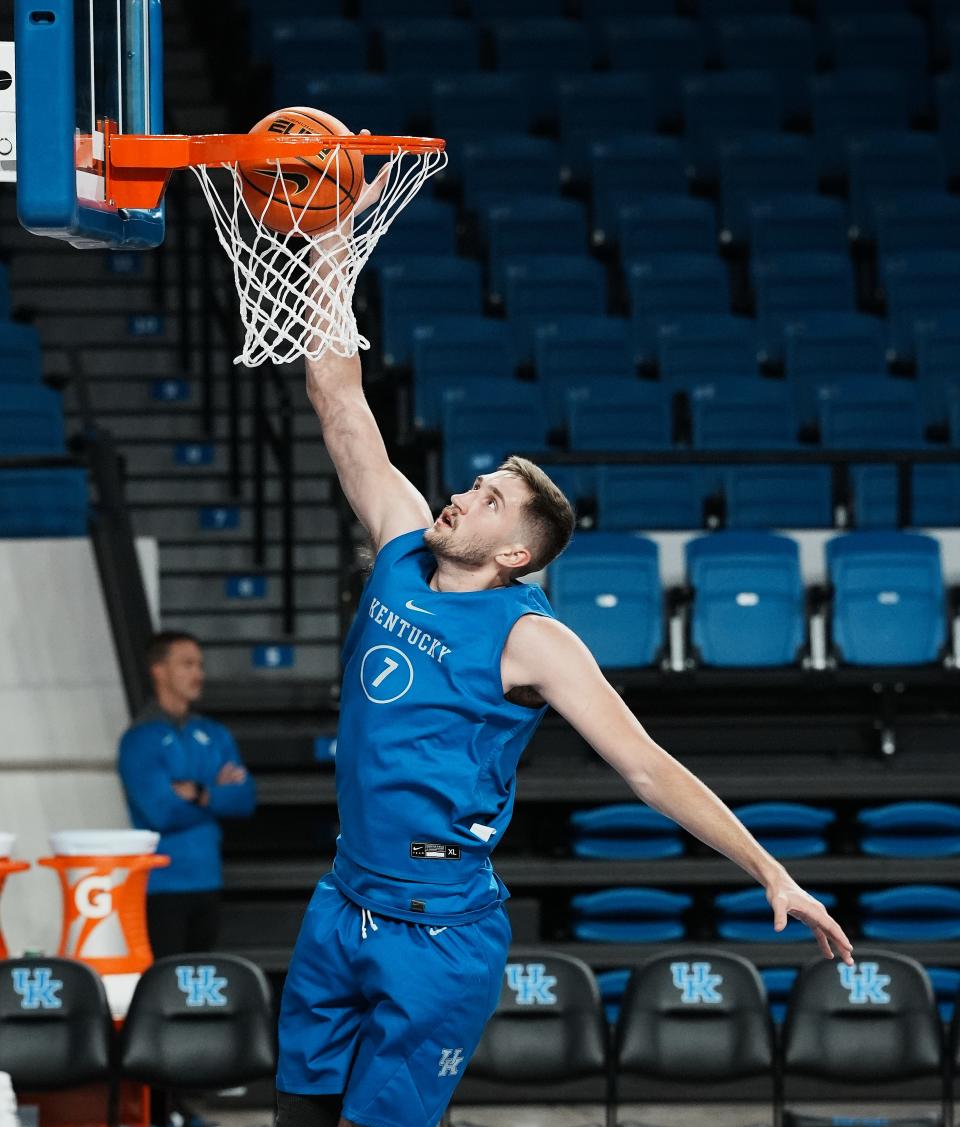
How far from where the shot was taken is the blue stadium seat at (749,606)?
348 inches

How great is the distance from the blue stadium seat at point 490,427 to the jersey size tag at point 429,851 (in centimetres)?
549

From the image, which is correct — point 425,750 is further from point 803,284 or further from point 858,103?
point 858,103

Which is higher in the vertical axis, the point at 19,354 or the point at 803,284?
the point at 803,284

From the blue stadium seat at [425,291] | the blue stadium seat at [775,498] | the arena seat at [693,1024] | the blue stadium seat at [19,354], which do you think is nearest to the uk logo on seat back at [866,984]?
the arena seat at [693,1024]

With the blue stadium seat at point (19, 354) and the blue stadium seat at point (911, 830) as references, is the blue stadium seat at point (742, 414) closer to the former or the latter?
the blue stadium seat at point (911, 830)

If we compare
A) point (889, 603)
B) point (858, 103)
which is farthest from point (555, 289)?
point (889, 603)

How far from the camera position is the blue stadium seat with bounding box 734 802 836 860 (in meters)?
8.41

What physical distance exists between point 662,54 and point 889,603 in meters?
6.65

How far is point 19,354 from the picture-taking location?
10.5 m

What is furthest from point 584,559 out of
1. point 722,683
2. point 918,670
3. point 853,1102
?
point 853,1102

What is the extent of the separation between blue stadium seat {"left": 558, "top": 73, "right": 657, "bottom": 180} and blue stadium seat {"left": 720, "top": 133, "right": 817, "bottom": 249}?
2.85 feet

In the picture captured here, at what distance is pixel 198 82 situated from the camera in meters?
14.8

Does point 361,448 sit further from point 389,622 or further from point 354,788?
point 354,788

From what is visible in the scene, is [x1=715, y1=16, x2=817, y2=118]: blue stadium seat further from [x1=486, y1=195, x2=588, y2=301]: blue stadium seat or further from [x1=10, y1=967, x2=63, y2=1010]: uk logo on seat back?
[x1=10, y1=967, x2=63, y2=1010]: uk logo on seat back
